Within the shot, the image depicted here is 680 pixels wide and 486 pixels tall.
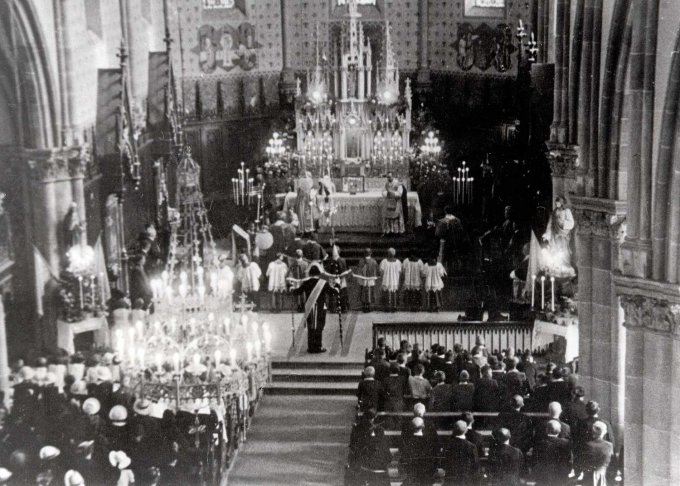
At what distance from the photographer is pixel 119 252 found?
91.8ft

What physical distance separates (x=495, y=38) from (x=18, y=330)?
22.0 m

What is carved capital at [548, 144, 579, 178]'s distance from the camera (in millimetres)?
24656

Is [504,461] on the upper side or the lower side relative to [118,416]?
lower

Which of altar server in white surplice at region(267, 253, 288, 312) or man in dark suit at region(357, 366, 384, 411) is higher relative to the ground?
altar server in white surplice at region(267, 253, 288, 312)

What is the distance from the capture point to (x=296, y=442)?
2116 cm

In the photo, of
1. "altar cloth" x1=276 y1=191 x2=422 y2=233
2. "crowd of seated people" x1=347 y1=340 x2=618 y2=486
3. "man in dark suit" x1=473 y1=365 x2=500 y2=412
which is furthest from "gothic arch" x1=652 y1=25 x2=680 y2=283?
"altar cloth" x1=276 y1=191 x2=422 y2=233

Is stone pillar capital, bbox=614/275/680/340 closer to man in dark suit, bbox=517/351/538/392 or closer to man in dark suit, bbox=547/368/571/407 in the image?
man in dark suit, bbox=547/368/571/407

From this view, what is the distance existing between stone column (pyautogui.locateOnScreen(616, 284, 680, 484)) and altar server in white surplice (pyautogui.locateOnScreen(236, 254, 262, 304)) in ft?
46.6

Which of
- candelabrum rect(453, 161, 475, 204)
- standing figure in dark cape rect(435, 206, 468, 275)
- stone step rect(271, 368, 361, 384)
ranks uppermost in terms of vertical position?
candelabrum rect(453, 161, 475, 204)

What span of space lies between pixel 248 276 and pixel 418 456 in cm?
1231

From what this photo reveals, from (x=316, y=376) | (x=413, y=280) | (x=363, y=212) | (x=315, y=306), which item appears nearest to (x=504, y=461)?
(x=316, y=376)

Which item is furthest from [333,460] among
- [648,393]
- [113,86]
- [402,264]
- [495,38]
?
[495,38]

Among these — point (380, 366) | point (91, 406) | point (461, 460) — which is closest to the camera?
point (461, 460)

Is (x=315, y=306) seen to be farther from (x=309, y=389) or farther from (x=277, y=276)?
(x=277, y=276)
